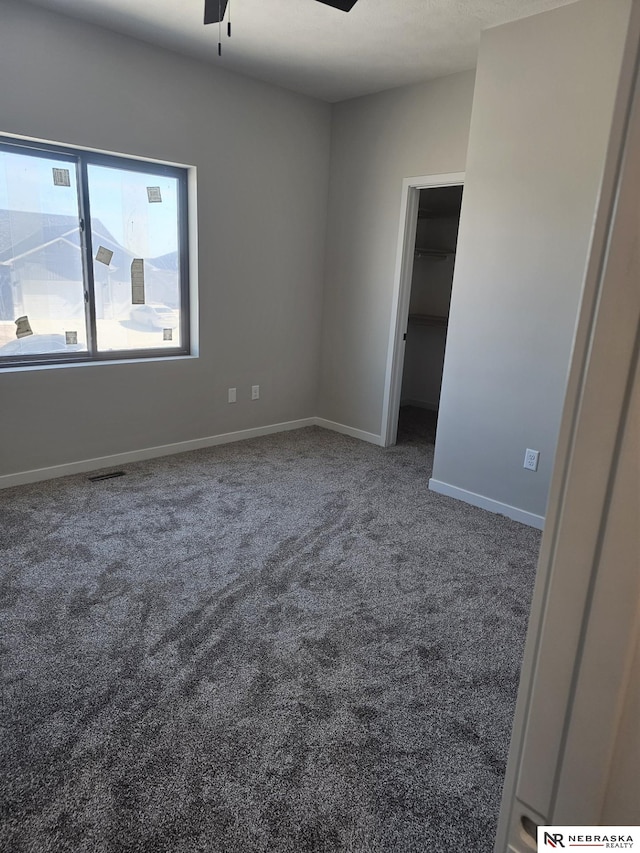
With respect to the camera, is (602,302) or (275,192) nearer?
(602,302)

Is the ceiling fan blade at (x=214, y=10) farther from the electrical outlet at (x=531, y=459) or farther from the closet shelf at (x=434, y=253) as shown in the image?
the closet shelf at (x=434, y=253)

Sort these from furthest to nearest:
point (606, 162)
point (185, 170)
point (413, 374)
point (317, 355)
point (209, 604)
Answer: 1. point (413, 374)
2. point (317, 355)
3. point (185, 170)
4. point (209, 604)
5. point (606, 162)

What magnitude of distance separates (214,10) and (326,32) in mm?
850

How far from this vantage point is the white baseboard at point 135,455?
141 inches

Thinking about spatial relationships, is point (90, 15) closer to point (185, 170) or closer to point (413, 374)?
point (185, 170)

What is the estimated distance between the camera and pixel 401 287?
445 cm

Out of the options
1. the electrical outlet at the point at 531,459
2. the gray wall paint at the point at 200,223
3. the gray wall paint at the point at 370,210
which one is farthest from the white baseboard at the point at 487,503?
the gray wall paint at the point at 200,223

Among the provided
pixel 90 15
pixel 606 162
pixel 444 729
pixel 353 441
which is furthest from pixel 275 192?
pixel 606 162

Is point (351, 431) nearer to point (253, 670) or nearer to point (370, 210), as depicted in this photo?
point (370, 210)

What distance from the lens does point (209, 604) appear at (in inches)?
94.5

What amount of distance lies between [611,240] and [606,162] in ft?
0.20

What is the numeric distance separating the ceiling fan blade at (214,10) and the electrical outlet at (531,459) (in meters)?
2.89

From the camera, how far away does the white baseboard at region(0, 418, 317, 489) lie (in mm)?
3588

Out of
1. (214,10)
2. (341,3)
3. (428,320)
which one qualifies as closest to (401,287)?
(428,320)
